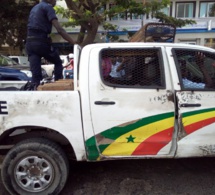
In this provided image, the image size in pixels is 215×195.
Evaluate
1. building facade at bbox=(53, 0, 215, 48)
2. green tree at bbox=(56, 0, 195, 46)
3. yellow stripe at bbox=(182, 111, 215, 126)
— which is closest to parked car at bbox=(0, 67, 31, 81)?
green tree at bbox=(56, 0, 195, 46)

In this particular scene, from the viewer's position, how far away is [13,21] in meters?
21.9

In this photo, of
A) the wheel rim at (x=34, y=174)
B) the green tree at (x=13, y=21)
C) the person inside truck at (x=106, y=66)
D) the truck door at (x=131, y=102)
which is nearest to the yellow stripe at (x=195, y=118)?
the truck door at (x=131, y=102)

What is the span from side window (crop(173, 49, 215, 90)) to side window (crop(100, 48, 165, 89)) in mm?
267

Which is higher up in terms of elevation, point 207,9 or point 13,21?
point 207,9

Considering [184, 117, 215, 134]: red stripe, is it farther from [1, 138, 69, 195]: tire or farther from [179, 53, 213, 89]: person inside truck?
[1, 138, 69, 195]: tire

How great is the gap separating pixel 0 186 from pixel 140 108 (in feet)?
6.81

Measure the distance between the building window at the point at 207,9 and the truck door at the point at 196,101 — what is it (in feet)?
71.6

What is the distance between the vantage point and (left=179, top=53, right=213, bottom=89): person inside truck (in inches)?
119

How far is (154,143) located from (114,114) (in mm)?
590

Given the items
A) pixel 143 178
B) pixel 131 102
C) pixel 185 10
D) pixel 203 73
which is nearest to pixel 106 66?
pixel 131 102

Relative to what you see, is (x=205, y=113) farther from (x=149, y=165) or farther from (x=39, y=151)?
(x=39, y=151)

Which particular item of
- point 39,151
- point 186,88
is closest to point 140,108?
point 186,88

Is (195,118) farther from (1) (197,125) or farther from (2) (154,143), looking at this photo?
(2) (154,143)

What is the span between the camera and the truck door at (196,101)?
294cm
